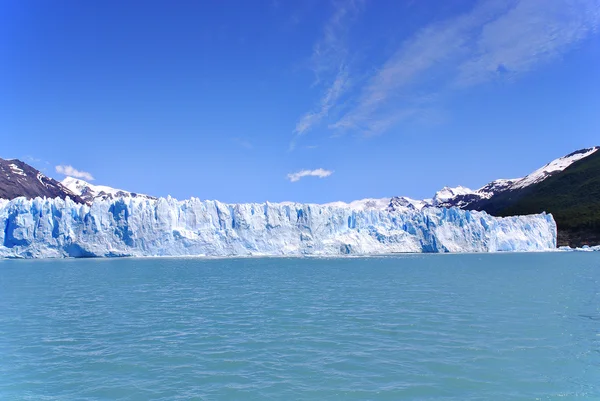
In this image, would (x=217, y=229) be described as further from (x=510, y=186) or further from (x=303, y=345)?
(x=510, y=186)

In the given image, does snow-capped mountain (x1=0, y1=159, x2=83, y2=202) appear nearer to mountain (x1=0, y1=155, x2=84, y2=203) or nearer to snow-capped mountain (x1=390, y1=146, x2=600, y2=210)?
mountain (x1=0, y1=155, x2=84, y2=203)

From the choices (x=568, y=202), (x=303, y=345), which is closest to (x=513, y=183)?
(x=568, y=202)

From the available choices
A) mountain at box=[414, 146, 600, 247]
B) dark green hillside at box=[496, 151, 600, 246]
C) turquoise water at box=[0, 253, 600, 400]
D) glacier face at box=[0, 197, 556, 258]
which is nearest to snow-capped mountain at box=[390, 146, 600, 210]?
mountain at box=[414, 146, 600, 247]

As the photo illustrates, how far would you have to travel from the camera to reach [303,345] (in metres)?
9.86

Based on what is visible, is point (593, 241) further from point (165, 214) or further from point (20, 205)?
point (20, 205)

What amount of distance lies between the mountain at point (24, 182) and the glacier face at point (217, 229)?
192 ft

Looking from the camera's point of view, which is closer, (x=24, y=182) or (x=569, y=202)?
(x=569, y=202)

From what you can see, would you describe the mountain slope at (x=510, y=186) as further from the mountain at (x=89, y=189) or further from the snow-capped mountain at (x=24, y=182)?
the snow-capped mountain at (x=24, y=182)

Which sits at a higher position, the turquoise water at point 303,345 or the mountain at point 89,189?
the mountain at point 89,189

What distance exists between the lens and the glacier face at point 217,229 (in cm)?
4628

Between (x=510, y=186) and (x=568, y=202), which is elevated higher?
(x=510, y=186)

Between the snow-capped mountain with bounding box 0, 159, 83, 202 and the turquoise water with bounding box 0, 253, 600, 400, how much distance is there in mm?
97982

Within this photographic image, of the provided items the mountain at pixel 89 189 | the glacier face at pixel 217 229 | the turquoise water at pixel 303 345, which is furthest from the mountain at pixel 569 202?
the mountain at pixel 89 189

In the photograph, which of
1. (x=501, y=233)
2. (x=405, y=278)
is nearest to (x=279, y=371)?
(x=405, y=278)
